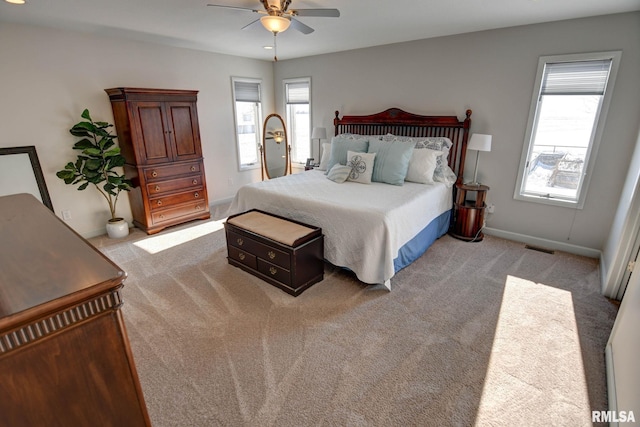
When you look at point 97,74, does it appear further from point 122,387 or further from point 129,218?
point 122,387

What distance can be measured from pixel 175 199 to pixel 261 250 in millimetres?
2110

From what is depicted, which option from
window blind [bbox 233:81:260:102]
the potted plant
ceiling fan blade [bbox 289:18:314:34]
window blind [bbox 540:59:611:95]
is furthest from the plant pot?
window blind [bbox 540:59:611:95]

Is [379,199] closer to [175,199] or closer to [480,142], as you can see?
[480,142]

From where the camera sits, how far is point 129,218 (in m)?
4.38

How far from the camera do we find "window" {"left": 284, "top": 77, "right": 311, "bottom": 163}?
5500mm

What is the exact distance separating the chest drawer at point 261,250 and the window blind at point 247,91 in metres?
3.19

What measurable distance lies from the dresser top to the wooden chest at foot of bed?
1689 mm

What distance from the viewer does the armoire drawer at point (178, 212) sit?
164 inches

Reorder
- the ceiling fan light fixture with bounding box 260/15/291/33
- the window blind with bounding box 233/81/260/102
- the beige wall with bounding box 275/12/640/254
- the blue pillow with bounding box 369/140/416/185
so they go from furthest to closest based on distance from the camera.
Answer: the window blind with bounding box 233/81/260/102 → the blue pillow with bounding box 369/140/416/185 → the beige wall with bounding box 275/12/640/254 → the ceiling fan light fixture with bounding box 260/15/291/33

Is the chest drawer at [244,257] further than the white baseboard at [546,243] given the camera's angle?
No

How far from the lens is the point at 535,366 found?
77.7 inches

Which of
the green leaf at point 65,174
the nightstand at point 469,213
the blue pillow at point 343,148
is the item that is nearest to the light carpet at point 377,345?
the nightstand at point 469,213

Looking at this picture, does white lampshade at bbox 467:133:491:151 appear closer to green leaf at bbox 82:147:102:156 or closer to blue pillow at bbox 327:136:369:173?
blue pillow at bbox 327:136:369:173

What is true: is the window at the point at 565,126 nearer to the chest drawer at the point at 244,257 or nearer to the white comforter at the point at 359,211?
the white comforter at the point at 359,211
